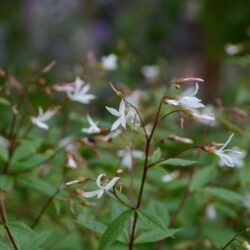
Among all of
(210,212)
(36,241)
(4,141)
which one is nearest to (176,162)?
(36,241)

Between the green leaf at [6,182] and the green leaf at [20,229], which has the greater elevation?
the green leaf at [20,229]

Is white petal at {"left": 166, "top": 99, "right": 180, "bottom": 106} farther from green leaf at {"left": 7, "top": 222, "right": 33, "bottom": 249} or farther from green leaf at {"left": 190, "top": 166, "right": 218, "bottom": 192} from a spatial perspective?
green leaf at {"left": 190, "top": 166, "right": 218, "bottom": 192}

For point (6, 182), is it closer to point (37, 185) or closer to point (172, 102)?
point (37, 185)

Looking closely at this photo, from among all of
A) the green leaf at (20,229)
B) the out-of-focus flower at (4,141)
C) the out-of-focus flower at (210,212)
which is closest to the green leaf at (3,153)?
the out-of-focus flower at (4,141)

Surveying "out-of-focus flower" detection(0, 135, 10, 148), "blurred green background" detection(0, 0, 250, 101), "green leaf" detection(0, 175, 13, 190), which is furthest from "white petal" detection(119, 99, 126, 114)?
"blurred green background" detection(0, 0, 250, 101)

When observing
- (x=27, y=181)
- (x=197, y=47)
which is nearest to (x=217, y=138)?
(x=27, y=181)

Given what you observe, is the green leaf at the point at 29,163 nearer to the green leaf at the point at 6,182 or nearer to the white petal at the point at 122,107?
the green leaf at the point at 6,182
